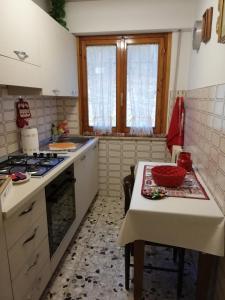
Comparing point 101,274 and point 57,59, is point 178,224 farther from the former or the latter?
point 57,59

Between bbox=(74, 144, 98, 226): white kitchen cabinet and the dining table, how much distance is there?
0.95 meters

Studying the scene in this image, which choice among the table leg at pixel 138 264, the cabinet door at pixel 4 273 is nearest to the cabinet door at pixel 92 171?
the table leg at pixel 138 264

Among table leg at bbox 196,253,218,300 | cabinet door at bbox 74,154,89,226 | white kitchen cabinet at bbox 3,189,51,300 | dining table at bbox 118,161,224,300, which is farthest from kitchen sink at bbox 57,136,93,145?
table leg at bbox 196,253,218,300

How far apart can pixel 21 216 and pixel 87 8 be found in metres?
2.32

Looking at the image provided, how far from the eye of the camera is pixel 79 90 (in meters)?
2.77

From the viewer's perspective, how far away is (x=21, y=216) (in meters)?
1.16

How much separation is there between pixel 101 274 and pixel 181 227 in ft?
2.99

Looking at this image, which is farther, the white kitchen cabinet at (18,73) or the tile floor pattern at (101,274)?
the tile floor pattern at (101,274)

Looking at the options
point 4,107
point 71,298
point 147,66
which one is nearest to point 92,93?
point 147,66

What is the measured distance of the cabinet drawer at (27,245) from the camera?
1.12 meters

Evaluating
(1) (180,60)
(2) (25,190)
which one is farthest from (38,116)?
(1) (180,60)

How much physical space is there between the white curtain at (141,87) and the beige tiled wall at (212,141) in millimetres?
764

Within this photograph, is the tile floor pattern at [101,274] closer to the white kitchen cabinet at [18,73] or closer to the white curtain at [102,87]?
the white curtain at [102,87]

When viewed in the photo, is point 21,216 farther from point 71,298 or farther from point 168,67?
point 168,67
